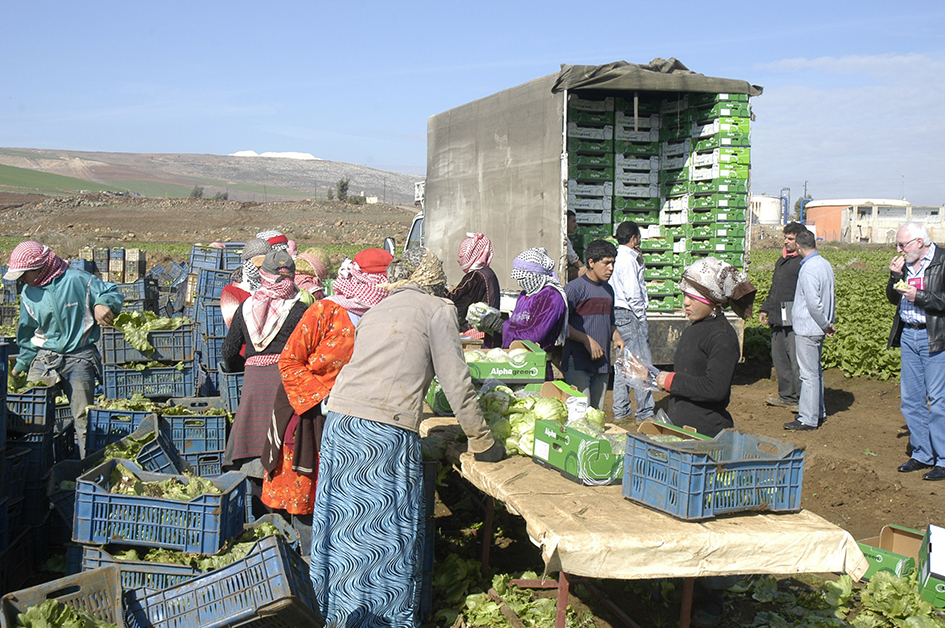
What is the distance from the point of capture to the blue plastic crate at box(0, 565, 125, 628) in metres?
3.26

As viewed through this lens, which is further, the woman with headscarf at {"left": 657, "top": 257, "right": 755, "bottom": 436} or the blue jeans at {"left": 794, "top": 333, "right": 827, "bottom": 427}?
the blue jeans at {"left": 794, "top": 333, "right": 827, "bottom": 427}

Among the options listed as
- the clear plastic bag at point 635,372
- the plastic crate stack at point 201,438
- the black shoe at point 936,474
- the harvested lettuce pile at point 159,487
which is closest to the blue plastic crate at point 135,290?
the plastic crate stack at point 201,438

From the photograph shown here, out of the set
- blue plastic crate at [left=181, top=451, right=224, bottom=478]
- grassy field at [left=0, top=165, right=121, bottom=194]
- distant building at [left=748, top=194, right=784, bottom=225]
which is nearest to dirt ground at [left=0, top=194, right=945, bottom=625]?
blue plastic crate at [left=181, top=451, right=224, bottom=478]

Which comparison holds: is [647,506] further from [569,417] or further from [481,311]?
[481,311]

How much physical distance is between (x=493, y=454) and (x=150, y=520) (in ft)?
6.15

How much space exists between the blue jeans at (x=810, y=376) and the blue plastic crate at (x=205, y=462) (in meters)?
6.28

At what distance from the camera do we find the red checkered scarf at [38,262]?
585 centimetres

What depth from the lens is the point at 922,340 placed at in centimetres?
662

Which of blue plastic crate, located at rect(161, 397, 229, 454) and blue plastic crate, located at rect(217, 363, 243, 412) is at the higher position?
blue plastic crate, located at rect(217, 363, 243, 412)

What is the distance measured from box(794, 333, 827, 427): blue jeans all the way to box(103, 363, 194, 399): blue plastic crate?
21.4 feet

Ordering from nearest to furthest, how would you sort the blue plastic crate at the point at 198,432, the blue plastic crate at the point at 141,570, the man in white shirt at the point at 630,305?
the blue plastic crate at the point at 141,570 → the blue plastic crate at the point at 198,432 → the man in white shirt at the point at 630,305

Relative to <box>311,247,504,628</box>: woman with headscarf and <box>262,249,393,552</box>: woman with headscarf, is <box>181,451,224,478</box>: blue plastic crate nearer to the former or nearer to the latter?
<box>262,249,393,552</box>: woman with headscarf

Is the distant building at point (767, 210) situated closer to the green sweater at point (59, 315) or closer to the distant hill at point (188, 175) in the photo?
the distant hill at point (188, 175)

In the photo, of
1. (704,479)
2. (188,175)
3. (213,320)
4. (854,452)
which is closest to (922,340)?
(854,452)
